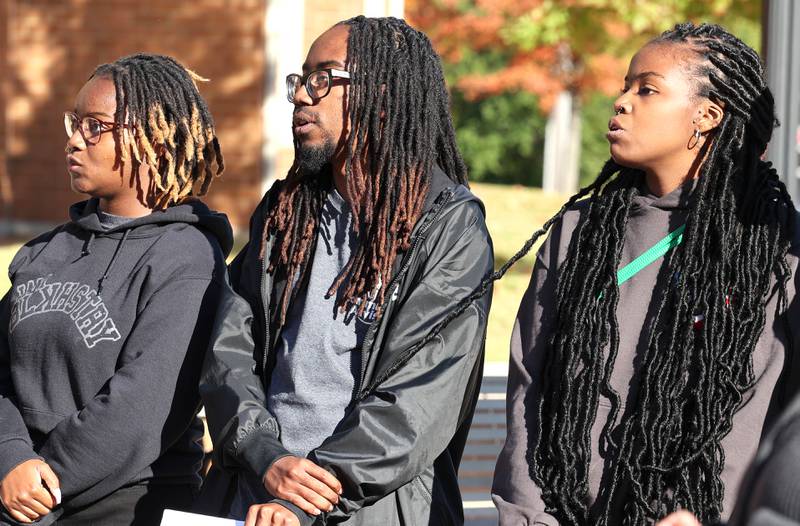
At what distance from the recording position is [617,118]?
3170 mm

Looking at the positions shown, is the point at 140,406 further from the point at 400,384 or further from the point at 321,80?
the point at 321,80

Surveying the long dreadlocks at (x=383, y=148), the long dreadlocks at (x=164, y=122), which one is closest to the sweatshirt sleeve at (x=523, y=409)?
the long dreadlocks at (x=383, y=148)

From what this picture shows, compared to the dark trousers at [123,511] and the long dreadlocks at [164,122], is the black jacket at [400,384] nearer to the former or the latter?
the dark trousers at [123,511]

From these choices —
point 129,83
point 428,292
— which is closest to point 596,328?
point 428,292

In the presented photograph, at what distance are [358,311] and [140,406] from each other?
727mm

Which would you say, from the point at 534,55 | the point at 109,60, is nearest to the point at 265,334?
the point at 109,60

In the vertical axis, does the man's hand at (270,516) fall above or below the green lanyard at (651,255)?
below

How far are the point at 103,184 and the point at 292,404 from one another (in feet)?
3.52

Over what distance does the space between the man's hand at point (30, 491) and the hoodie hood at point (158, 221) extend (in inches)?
30.2

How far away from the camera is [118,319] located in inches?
134

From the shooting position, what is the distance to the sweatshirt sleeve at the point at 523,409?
296 centimetres

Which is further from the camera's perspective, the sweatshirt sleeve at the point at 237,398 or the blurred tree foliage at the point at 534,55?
the blurred tree foliage at the point at 534,55

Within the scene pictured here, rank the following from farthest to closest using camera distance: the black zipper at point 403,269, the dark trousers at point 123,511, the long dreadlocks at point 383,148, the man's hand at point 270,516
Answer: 1. the dark trousers at point 123,511
2. the long dreadlocks at point 383,148
3. the black zipper at point 403,269
4. the man's hand at point 270,516

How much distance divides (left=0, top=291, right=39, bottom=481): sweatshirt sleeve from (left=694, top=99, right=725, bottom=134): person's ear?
2.14 m
